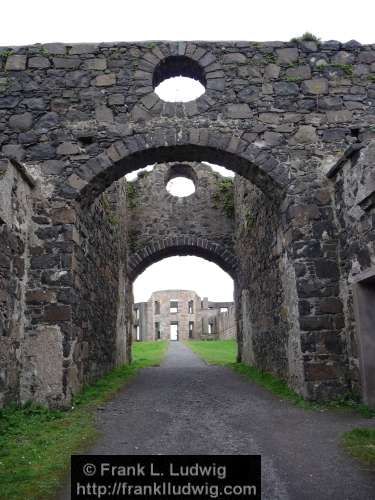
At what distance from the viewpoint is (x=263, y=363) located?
9781mm

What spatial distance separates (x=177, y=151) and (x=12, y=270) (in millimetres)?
3329

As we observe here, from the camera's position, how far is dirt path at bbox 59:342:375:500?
317 centimetres

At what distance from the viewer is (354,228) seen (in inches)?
236

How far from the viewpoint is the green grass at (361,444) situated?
3.67 metres

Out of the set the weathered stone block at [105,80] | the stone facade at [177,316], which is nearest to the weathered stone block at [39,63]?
the weathered stone block at [105,80]

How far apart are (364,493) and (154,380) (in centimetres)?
669

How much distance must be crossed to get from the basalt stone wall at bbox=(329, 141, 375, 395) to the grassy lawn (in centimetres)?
372

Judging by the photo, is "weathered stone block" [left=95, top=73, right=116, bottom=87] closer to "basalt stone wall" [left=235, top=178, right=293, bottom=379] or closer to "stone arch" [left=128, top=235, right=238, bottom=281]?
"basalt stone wall" [left=235, top=178, right=293, bottom=379]

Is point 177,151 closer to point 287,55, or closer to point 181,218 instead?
point 287,55

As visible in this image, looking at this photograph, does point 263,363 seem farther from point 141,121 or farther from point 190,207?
point 190,207

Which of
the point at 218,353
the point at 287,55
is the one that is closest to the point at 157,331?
the point at 218,353

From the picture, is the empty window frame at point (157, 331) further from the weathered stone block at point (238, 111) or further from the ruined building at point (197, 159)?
the weathered stone block at point (238, 111)

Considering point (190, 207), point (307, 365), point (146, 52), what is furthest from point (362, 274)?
point (190, 207)

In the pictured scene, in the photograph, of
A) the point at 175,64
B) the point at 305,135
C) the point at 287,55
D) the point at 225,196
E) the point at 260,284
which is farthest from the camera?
the point at 225,196
